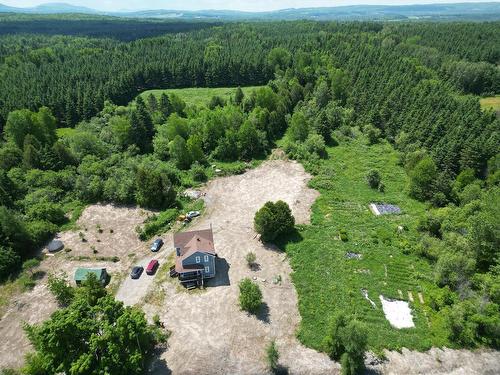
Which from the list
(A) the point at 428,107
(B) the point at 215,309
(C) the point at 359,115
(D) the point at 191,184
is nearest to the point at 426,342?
(B) the point at 215,309

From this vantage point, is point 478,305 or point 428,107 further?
point 428,107

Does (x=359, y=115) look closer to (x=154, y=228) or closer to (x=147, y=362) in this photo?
(x=154, y=228)

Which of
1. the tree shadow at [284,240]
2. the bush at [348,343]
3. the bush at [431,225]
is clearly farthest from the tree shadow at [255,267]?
the bush at [431,225]

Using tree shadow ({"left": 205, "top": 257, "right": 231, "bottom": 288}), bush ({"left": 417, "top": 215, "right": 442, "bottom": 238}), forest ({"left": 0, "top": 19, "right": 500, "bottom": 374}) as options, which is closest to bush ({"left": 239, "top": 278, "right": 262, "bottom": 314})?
tree shadow ({"left": 205, "top": 257, "right": 231, "bottom": 288})

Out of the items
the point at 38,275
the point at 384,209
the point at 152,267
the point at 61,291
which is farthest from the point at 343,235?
the point at 38,275

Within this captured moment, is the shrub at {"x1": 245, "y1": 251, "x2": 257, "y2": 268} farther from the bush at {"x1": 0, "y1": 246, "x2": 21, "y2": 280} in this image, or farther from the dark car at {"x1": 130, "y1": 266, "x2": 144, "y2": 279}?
the bush at {"x1": 0, "y1": 246, "x2": 21, "y2": 280}

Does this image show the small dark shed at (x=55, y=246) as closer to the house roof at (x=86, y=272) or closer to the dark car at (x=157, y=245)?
the house roof at (x=86, y=272)

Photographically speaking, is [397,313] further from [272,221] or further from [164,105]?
[164,105]
